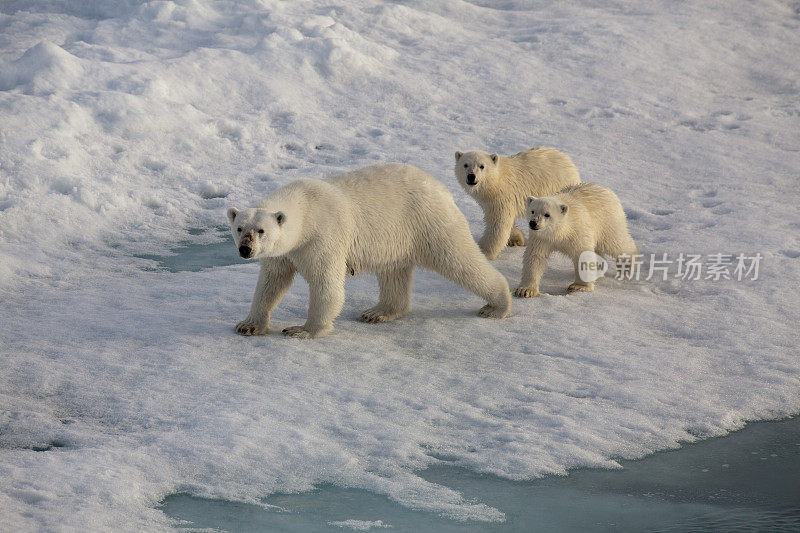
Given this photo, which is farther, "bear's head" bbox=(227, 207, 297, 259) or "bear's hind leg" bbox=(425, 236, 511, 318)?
"bear's hind leg" bbox=(425, 236, 511, 318)

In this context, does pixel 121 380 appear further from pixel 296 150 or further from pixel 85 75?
pixel 85 75

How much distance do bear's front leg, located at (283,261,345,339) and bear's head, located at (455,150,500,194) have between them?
1.94 m

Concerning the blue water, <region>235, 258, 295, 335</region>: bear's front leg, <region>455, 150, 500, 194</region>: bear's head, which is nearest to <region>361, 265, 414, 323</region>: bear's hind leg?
<region>235, 258, 295, 335</region>: bear's front leg

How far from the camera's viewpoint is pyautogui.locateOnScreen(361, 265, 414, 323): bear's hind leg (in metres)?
6.11

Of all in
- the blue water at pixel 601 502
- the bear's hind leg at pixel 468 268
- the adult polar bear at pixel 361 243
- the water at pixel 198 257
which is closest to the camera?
the blue water at pixel 601 502

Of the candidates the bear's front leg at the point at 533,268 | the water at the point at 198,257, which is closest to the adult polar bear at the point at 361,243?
the bear's front leg at the point at 533,268

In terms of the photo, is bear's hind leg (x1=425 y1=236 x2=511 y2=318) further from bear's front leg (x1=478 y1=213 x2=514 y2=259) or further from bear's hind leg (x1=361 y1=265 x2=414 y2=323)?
bear's front leg (x1=478 y1=213 x2=514 y2=259)

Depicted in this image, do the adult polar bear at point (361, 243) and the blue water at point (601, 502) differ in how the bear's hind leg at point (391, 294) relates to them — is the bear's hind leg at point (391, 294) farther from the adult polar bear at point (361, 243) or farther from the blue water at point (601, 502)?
the blue water at point (601, 502)

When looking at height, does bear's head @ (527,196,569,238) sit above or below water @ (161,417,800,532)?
above

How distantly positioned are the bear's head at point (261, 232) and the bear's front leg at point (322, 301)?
0.37 metres

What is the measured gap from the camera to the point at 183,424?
Answer: 4520mm

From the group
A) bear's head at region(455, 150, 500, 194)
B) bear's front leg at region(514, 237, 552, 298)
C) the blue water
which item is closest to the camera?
the blue water

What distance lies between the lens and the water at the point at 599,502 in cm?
375

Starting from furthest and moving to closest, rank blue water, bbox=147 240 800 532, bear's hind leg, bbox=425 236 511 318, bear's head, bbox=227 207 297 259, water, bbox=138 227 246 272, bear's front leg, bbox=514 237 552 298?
water, bbox=138 227 246 272
bear's front leg, bbox=514 237 552 298
bear's hind leg, bbox=425 236 511 318
bear's head, bbox=227 207 297 259
blue water, bbox=147 240 800 532
